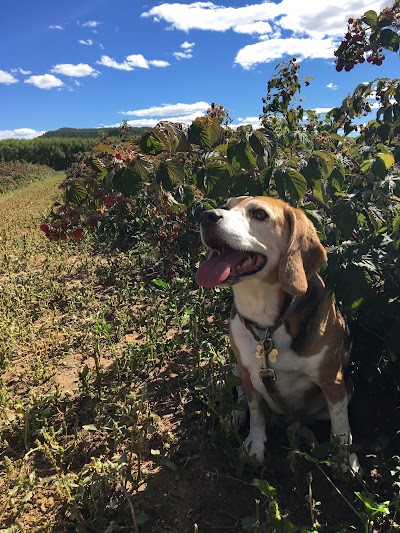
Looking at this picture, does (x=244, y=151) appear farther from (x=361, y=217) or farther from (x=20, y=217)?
(x=20, y=217)

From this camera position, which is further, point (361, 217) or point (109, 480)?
point (361, 217)

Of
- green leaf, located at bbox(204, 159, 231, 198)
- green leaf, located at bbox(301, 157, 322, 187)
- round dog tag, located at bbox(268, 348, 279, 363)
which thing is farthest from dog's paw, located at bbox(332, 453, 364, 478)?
green leaf, located at bbox(204, 159, 231, 198)

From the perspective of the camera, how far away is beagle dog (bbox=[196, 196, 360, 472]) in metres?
2.00

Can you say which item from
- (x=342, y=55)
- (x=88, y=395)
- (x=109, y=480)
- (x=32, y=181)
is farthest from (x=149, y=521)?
(x=32, y=181)

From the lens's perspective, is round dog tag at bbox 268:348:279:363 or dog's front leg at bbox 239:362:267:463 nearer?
round dog tag at bbox 268:348:279:363

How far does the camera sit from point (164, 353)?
3.33 m

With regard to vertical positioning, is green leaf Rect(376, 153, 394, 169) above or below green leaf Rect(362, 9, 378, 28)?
below

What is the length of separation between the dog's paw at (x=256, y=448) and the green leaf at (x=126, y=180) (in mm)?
1446

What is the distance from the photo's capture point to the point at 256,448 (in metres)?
2.27

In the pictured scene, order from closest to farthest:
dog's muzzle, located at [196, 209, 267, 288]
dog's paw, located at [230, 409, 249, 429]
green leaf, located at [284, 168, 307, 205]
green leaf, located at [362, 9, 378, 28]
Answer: dog's muzzle, located at [196, 209, 267, 288] < green leaf, located at [284, 168, 307, 205] < dog's paw, located at [230, 409, 249, 429] < green leaf, located at [362, 9, 378, 28]

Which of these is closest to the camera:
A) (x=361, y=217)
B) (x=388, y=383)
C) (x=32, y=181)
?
(x=361, y=217)

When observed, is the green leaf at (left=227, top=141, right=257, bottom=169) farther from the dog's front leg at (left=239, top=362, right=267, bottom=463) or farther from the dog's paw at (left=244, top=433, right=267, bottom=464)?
the dog's paw at (left=244, top=433, right=267, bottom=464)

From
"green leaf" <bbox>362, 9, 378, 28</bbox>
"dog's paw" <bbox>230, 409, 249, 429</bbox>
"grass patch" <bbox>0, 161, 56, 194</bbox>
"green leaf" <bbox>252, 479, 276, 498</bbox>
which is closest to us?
"green leaf" <bbox>252, 479, 276, 498</bbox>

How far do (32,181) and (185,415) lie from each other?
2867 cm
